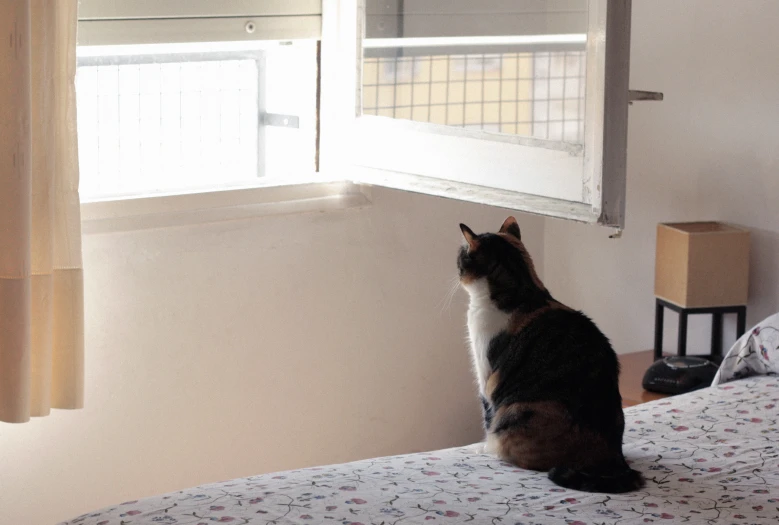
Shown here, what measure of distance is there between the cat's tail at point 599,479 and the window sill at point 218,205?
48.5 inches

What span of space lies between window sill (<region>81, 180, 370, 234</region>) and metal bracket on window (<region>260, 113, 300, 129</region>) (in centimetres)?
22

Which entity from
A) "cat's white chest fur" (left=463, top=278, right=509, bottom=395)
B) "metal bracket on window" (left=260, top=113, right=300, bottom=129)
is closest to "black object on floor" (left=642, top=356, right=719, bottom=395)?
"cat's white chest fur" (left=463, top=278, right=509, bottom=395)

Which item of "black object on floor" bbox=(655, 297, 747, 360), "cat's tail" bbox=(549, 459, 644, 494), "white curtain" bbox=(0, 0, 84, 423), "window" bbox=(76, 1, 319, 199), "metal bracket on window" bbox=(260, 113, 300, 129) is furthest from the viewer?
"metal bracket on window" bbox=(260, 113, 300, 129)

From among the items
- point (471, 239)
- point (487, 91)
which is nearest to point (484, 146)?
point (487, 91)

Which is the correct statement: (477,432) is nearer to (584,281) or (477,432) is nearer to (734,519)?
(584,281)

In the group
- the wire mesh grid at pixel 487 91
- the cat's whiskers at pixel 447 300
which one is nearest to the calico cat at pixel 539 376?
the wire mesh grid at pixel 487 91

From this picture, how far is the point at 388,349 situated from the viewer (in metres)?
3.03

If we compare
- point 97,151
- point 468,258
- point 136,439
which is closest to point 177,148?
point 97,151

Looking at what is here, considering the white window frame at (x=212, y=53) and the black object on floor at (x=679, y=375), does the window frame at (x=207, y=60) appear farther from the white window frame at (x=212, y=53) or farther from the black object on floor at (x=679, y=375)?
the black object on floor at (x=679, y=375)

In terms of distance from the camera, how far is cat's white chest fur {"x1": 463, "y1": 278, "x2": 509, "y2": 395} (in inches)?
75.0

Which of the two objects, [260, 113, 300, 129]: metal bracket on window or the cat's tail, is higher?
[260, 113, 300, 129]: metal bracket on window

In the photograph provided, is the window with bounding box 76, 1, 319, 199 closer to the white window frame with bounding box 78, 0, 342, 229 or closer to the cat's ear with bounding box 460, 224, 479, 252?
the white window frame with bounding box 78, 0, 342, 229

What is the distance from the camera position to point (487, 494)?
1.67 metres

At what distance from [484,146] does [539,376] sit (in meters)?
0.62
